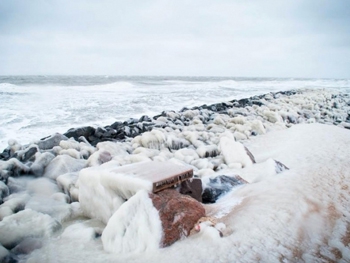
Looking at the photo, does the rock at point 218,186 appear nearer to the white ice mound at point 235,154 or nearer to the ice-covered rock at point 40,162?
the white ice mound at point 235,154

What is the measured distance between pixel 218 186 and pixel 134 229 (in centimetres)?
115

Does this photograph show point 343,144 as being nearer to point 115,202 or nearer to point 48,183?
point 115,202

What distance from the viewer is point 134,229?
5.72 feet

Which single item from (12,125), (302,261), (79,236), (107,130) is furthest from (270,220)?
(12,125)

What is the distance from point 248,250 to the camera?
165 cm

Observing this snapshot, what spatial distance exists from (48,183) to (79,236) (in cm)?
118

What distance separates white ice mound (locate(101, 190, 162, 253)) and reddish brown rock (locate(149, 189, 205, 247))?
0.04 metres

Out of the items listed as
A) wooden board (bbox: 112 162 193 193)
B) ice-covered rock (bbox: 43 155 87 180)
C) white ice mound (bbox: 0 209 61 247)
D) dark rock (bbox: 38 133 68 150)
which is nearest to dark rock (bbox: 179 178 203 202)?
wooden board (bbox: 112 162 193 193)

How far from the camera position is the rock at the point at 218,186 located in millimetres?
2527

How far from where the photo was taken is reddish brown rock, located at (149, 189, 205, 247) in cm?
178

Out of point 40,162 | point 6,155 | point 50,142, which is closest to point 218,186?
point 40,162

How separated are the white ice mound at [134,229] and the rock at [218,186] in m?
0.83

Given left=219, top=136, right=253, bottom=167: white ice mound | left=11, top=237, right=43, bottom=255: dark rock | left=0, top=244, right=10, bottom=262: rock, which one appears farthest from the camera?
left=219, top=136, right=253, bottom=167: white ice mound

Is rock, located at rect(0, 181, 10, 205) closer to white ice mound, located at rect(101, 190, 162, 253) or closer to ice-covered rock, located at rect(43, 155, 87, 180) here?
ice-covered rock, located at rect(43, 155, 87, 180)
